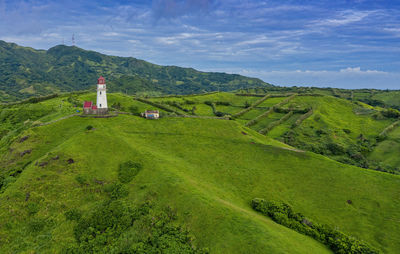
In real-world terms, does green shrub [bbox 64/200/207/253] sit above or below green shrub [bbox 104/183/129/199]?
below

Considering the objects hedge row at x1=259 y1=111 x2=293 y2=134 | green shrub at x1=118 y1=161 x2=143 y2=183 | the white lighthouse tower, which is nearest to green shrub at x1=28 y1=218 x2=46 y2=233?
green shrub at x1=118 y1=161 x2=143 y2=183

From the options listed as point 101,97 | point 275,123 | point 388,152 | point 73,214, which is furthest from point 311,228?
point 388,152

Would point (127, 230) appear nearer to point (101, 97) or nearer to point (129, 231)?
point (129, 231)

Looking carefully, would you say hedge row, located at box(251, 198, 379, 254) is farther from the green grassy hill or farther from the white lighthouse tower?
the white lighthouse tower

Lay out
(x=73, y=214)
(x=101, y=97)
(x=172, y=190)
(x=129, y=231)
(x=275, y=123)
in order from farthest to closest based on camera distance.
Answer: (x=275, y=123) < (x=101, y=97) < (x=172, y=190) < (x=73, y=214) < (x=129, y=231)

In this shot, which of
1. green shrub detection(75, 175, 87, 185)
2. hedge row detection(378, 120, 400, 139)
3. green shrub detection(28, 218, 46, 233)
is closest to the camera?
green shrub detection(28, 218, 46, 233)

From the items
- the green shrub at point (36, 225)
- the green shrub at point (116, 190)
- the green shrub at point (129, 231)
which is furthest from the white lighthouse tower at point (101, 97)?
the green shrub at point (36, 225)

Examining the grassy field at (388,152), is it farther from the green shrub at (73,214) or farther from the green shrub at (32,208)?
the green shrub at (32,208)
